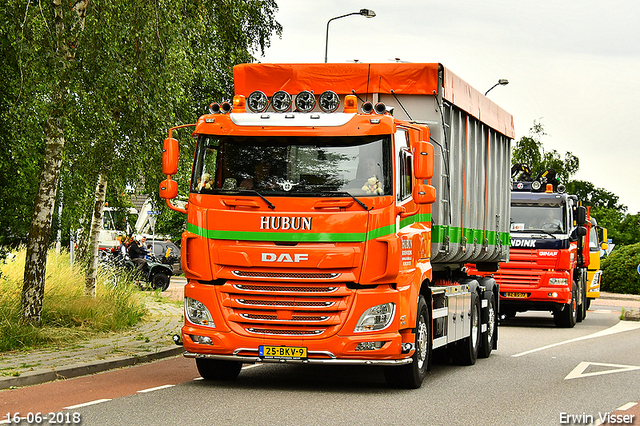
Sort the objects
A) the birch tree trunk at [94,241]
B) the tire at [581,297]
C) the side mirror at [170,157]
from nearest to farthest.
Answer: the side mirror at [170,157]
the birch tree trunk at [94,241]
the tire at [581,297]

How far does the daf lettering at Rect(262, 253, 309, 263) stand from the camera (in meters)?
9.95

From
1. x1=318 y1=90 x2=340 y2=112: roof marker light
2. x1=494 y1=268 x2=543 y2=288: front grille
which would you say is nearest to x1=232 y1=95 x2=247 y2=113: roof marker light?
x1=318 y1=90 x2=340 y2=112: roof marker light

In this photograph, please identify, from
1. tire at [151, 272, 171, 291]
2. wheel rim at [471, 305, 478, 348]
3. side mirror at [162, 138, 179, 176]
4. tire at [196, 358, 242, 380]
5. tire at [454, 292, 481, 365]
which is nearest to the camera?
side mirror at [162, 138, 179, 176]

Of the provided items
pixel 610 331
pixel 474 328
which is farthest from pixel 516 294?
pixel 474 328

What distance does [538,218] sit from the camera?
Result: 21609 mm

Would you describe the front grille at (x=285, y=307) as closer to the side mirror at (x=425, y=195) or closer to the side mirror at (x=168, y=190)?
the side mirror at (x=168, y=190)

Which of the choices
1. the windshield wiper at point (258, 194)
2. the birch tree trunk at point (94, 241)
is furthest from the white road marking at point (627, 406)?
the birch tree trunk at point (94, 241)

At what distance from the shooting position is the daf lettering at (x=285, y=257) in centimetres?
995

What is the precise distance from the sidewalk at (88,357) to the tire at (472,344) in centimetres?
424

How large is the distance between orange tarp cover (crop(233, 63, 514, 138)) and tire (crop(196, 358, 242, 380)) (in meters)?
3.43

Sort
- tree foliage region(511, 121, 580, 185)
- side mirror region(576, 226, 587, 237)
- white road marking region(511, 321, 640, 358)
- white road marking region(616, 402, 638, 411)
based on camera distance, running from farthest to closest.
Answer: tree foliage region(511, 121, 580, 185) < side mirror region(576, 226, 587, 237) < white road marking region(511, 321, 640, 358) < white road marking region(616, 402, 638, 411)

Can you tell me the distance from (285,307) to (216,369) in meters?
1.74

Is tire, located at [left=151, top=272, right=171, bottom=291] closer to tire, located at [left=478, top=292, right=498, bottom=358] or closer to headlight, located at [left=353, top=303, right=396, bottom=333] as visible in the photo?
tire, located at [left=478, top=292, right=498, bottom=358]

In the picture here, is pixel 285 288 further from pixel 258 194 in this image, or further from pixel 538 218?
pixel 538 218
